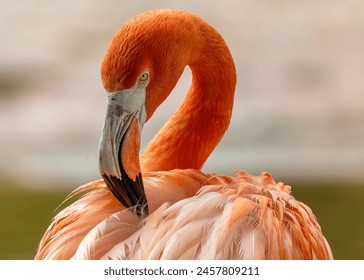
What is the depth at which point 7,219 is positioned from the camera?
5.92ft

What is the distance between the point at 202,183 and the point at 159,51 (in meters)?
0.34

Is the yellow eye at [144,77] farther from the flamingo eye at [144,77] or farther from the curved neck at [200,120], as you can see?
the curved neck at [200,120]

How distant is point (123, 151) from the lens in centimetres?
133

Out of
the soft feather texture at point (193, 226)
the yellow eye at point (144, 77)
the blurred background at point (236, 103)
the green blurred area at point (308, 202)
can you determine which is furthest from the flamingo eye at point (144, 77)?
the green blurred area at point (308, 202)

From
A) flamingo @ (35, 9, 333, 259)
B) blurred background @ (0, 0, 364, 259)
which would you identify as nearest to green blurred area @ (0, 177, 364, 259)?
blurred background @ (0, 0, 364, 259)

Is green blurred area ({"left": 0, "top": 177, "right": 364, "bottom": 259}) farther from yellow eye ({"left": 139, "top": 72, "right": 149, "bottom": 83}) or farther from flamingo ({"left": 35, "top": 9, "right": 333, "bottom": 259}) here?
→ yellow eye ({"left": 139, "top": 72, "right": 149, "bottom": 83})

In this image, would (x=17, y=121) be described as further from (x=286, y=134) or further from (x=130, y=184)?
(x=286, y=134)

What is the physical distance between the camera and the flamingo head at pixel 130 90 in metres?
1.33

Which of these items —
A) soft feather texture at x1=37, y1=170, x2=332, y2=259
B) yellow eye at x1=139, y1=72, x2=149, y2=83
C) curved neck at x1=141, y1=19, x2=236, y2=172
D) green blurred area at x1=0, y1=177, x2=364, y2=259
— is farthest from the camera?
green blurred area at x1=0, y1=177, x2=364, y2=259

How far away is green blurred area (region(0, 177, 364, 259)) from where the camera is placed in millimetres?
1767

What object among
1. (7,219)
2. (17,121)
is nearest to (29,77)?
(17,121)

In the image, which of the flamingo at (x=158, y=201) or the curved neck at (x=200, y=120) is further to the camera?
the curved neck at (x=200, y=120)

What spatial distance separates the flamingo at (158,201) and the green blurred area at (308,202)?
1.20ft
